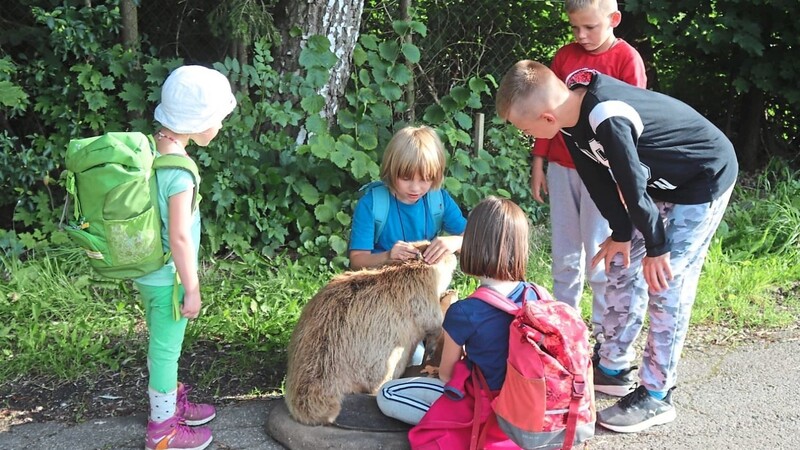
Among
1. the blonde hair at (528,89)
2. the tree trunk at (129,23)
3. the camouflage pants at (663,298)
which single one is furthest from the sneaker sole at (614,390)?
the tree trunk at (129,23)

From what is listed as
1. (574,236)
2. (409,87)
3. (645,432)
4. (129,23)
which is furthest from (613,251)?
(129,23)

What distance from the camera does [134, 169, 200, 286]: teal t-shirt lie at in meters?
2.98

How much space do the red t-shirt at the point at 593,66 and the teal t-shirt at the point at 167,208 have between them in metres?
1.88

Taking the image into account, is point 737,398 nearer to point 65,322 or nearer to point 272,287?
point 272,287

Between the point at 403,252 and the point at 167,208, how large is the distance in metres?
1.12

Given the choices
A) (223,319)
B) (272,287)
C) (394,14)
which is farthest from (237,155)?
(394,14)

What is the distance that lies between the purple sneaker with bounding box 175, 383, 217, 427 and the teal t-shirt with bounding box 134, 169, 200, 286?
0.67 meters

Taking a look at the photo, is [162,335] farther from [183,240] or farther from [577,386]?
[577,386]

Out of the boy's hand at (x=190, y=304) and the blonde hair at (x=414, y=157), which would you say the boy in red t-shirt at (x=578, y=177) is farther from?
the boy's hand at (x=190, y=304)

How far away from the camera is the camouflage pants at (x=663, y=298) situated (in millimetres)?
3305

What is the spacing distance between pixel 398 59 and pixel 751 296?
3.35 m

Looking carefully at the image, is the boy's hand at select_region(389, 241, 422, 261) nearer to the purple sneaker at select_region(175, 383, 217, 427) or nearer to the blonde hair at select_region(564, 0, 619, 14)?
the purple sneaker at select_region(175, 383, 217, 427)

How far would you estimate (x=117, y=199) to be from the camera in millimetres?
2906

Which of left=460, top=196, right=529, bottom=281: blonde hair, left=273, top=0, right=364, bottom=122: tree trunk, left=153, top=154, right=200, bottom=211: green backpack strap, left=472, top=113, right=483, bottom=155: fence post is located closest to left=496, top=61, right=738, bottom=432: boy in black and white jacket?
left=460, top=196, right=529, bottom=281: blonde hair
